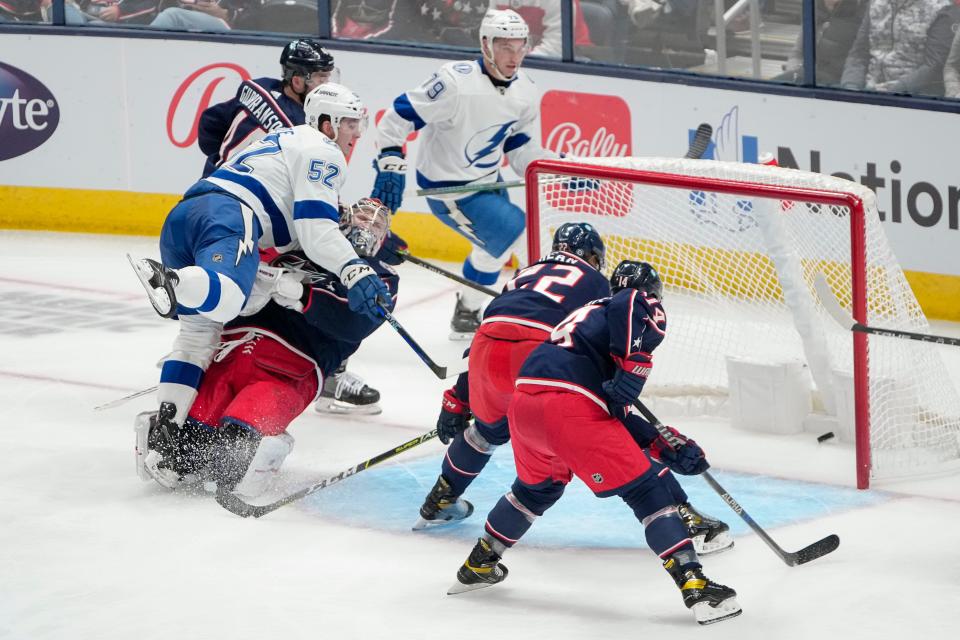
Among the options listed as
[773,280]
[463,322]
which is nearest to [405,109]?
[463,322]

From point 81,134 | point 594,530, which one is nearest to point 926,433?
point 594,530

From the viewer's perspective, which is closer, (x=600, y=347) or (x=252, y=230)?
(x=600, y=347)

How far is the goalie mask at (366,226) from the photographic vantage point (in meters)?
4.70

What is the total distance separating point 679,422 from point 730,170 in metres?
0.87

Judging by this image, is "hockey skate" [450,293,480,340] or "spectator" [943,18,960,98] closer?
"spectator" [943,18,960,98]

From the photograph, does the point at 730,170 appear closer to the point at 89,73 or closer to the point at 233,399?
the point at 233,399

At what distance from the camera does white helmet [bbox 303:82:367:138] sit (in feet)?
14.9

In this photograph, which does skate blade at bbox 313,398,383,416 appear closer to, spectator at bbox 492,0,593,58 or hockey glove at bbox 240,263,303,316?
hockey glove at bbox 240,263,303,316

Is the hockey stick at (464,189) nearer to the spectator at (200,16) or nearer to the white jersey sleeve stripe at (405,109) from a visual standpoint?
the white jersey sleeve stripe at (405,109)

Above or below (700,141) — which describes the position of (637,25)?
above

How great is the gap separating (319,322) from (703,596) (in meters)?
1.60

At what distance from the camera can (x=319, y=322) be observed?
4.52m

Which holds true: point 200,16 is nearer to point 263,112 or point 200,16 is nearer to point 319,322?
point 263,112

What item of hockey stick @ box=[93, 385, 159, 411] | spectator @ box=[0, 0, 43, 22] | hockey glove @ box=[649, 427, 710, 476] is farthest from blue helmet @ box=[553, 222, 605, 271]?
spectator @ box=[0, 0, 43, 22]
